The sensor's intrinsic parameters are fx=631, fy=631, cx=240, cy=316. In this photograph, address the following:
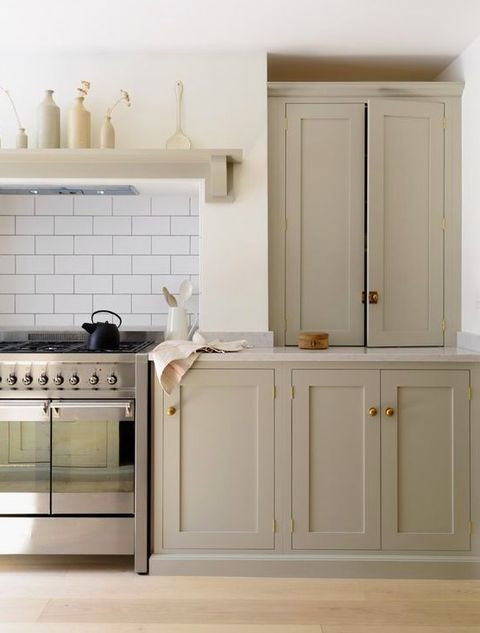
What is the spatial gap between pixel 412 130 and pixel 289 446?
165 cm

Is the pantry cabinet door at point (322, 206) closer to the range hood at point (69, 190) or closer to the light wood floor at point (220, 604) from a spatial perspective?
the range hood at point (69, 190)

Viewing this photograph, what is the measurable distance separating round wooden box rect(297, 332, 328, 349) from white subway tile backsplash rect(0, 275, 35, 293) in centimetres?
149

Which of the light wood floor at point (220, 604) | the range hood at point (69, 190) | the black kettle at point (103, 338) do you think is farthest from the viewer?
the range hood at point (69, 190)

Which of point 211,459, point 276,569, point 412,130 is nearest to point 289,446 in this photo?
point 211,459

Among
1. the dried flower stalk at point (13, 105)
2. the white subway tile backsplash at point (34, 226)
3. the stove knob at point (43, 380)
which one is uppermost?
the dried flower stalk at point (13, 105)

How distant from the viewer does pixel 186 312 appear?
3.18 meters

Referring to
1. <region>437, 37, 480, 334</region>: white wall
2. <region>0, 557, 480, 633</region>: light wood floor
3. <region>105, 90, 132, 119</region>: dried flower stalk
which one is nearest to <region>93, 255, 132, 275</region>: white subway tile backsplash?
<region>105, 90, 132, 119</region>: dried flower stalk

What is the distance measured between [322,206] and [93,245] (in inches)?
48.4

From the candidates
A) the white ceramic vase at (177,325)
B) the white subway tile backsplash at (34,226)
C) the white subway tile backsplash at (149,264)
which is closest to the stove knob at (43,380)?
the white ceramic vase at (177,325)

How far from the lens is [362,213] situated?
10.2 ft

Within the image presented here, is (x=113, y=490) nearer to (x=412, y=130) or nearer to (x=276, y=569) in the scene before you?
(x=276, y=569)

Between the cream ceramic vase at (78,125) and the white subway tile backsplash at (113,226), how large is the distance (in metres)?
0.50

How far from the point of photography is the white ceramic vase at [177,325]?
3.07 meters

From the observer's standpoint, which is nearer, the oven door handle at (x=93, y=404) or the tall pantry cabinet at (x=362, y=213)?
the oven door handle at (x=93, y=404)
